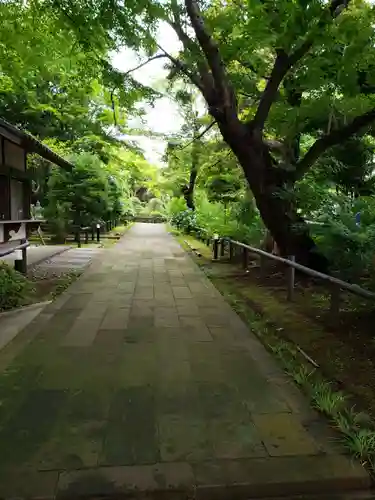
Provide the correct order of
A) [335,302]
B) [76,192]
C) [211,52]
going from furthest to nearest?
[76,192] → [211,52] → [335,302]

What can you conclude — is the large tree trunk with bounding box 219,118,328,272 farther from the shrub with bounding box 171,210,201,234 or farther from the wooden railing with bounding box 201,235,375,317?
the shrub with bounding box 171,210,201,234

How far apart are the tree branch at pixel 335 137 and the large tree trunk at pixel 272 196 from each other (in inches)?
16.8

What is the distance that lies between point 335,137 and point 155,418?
6.83m

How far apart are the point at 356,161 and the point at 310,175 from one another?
115 cm

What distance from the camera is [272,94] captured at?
8.01 m

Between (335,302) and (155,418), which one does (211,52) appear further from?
(155,418)

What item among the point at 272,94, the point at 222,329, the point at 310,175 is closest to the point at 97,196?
the point at 310,175

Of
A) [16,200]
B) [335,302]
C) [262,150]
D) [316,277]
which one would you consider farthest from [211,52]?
[16,200]

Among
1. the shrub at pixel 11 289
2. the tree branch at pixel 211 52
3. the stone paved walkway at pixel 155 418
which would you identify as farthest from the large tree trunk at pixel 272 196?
the shrub at pixel 11 289

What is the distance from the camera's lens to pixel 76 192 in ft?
63.6

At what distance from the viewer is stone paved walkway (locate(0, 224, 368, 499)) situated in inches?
97.8

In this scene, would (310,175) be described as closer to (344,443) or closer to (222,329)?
(222,329)

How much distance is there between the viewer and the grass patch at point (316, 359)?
305 centimetres

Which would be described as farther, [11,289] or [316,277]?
[11,289]
